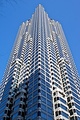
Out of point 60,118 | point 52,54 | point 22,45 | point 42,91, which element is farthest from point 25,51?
point 60,118

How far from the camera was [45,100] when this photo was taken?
76.3 m

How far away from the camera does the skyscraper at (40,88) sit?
74.5m

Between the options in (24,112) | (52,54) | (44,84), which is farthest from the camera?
(52,54)

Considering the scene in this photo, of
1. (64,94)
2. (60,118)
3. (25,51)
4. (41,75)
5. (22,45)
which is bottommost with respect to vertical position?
(60,118)

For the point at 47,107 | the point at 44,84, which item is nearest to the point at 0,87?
the point at 44,84

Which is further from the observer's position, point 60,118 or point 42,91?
point 42,91

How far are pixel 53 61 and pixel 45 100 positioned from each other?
123 ft

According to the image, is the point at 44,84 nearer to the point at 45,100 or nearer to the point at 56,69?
the point at 45,100

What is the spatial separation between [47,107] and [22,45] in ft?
234

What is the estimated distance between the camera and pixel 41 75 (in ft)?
288

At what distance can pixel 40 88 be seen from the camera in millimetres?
79688

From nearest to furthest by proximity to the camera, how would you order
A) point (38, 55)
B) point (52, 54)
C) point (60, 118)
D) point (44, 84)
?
point (60, 118), point (44, 84), point (38, 55), point (52, 54)

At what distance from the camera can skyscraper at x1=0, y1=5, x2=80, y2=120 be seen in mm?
74488

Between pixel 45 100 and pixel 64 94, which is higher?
pixel 64 94
